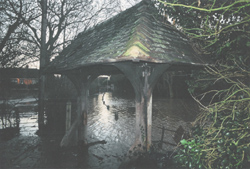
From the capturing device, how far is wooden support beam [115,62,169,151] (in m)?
4.13

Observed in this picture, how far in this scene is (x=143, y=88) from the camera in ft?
13.6

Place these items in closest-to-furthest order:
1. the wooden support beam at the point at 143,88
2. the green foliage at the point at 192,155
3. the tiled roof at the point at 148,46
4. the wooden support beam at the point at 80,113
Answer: the green foliage at the point at 192,155 < the tiled roof at the point at 148,46 < the wooden support beam at the point at 143,88 < the wooden support beam at the point at 80,113

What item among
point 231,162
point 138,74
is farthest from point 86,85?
point 231,162

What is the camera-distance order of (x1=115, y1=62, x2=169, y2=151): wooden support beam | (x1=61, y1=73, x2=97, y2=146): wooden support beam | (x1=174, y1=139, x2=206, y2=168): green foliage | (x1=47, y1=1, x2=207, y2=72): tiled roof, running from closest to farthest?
(x1=174, y1=139, x2=206, y2=168): green foliage, (x1=47, y1=1, x2=207, y2=72): tiled roof, (x1=115, y1=62, x2=169, y2=151): wooden support beam, (x1=61, y1=73, x2=97, y2=146): wooden support beam

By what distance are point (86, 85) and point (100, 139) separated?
8.43 feet

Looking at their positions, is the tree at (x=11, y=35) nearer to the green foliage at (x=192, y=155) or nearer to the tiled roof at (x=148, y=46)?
the tiled roof at (x=148, y=46)

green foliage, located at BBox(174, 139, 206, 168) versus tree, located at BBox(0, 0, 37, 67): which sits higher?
tree, located at BBox(0, 0, 37, 67)

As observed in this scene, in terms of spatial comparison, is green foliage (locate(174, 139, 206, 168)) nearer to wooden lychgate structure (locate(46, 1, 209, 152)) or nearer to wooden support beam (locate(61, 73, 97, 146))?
wooden lychgate structure (locate(46, 1, 209, 152))

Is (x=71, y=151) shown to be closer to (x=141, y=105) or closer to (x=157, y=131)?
(x=141, y=105)

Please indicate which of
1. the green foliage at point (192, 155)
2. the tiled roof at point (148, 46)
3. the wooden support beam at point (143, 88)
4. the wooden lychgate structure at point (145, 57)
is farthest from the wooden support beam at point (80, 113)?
the green foliage at point (192, 155)

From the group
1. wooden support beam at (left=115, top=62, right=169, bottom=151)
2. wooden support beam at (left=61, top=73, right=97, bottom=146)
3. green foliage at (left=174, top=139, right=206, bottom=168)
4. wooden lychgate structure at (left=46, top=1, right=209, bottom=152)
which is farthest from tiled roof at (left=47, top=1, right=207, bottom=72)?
wooden support beam at (left=61, top=73, right=97, bottom=146)

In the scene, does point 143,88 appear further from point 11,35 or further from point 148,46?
point 11,35

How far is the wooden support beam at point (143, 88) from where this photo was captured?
4.13 metres

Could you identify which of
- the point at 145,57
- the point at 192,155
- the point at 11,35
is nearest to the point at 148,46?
the point at 145,57
